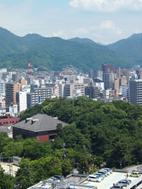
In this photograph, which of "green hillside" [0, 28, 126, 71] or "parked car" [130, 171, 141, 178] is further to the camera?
"green hillside" [0, 28, 126, 71]

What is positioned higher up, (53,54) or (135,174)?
(53,54)

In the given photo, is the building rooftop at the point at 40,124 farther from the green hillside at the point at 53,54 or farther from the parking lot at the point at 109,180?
the green hillside at the point at 53,54

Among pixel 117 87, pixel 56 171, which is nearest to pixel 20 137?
pixel 56 171

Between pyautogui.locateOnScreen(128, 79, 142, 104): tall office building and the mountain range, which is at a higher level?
the mountain range

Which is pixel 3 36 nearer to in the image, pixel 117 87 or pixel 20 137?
pixel 117 87

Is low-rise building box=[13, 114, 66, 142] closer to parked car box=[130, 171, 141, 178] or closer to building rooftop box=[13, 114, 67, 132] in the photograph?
building rooftop box=[13, 114, 67, 132]

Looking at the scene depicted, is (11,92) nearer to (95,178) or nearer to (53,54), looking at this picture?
(95,178)

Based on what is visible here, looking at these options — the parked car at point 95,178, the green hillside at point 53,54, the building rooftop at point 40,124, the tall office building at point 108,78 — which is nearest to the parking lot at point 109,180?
the parked car at point 95,178

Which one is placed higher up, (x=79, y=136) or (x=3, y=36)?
(x=3, y=36)

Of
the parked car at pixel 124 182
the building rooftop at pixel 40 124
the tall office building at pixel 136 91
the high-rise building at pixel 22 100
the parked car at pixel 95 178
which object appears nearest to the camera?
the parked car at pixel 124 182

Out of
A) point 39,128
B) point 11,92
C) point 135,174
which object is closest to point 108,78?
point 11,92

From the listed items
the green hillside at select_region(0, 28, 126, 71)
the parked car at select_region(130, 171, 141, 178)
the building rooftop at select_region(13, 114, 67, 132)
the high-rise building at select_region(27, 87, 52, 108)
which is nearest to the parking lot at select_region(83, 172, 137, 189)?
the parked car at select_region(130, 171, 141, 178)
